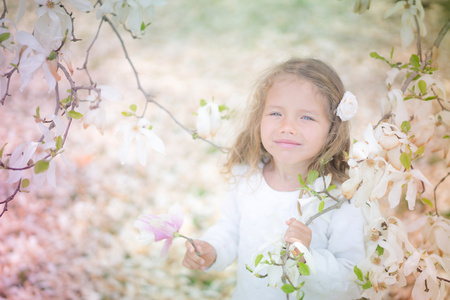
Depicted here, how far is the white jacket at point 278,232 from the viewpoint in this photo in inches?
43.3

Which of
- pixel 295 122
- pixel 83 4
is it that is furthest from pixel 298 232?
pixel 83 4

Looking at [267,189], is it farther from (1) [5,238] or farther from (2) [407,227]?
(1) [5,238]

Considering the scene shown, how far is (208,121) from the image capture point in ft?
4.17

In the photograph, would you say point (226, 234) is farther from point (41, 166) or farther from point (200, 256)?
point (41, 166)

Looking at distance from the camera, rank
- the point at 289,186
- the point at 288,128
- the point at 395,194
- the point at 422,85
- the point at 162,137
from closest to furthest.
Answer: the point at 395,194 → the point at 422,85 → the point at 288,128 → the point at 289,186 → the point at 162,137

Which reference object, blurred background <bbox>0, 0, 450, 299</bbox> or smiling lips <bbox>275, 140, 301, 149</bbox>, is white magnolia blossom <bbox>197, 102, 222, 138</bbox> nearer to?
blurred background <bbox>0, 0, 450, 299</bbox>

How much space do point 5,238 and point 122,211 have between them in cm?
62

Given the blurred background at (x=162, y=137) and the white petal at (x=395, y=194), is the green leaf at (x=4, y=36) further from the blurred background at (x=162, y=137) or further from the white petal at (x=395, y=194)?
the white petal at (x=395, y=194)

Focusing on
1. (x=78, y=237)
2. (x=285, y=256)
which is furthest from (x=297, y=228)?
(x=78, y=237)

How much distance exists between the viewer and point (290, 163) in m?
1.20

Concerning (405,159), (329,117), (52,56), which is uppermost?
(52,56)

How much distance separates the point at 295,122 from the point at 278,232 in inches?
13.0

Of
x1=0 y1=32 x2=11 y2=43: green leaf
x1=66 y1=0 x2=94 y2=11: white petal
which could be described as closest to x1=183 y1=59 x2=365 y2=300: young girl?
x1=66 y1=0 x2=94 y2=11: white petal

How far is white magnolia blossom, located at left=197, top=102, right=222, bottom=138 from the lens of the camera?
4.16 feet
